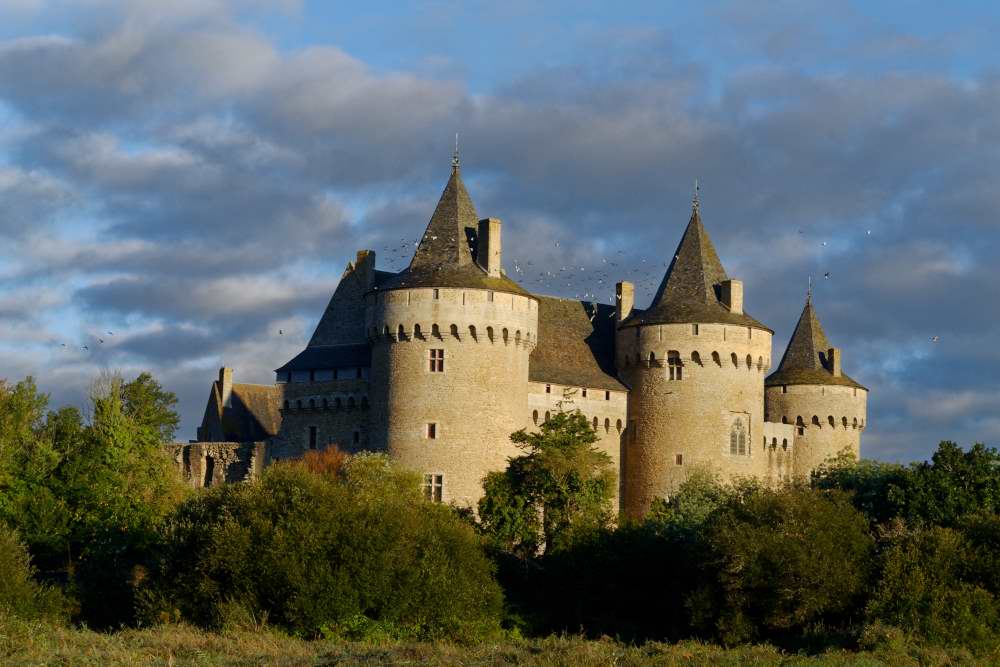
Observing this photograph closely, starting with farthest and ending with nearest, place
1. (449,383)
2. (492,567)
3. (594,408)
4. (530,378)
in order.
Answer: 1. (594,408)
2. (530,378)
3. (449,383)
4. (492,567)

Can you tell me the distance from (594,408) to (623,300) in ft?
19.2

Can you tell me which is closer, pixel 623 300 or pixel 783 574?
pixel 783 574

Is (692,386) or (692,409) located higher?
(692,386)

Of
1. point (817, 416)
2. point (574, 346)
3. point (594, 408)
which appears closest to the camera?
point (594, 408)

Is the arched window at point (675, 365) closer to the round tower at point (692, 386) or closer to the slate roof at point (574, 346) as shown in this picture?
the round tower at point (692, 386)

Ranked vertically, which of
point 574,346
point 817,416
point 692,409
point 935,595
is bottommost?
point 935,595

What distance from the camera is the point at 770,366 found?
7169 centimetres

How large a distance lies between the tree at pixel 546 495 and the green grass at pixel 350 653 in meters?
13.7

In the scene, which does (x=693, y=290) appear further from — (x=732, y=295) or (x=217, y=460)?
(x=217, y=460)

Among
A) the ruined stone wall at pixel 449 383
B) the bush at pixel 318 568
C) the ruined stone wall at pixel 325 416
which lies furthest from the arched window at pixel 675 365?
the bush at pixel 318 568

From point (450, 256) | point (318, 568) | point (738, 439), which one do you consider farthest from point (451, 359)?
point (318, 568)

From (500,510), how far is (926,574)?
53.0 ft

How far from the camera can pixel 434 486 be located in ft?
210

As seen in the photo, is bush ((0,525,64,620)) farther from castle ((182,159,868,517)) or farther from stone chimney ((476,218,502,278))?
stone chimney ((476,218,502,278))
